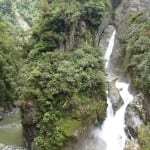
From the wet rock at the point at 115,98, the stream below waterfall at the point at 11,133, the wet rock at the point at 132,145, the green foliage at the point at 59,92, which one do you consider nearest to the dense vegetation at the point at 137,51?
the wet rock at the point at 115,98

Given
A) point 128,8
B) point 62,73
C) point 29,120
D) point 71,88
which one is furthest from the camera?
point 128,8

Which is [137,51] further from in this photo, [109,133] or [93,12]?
[109,133]

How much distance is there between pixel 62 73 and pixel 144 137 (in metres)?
9.37

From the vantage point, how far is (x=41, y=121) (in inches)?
1182

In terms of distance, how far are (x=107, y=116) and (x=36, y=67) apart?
27.6ft

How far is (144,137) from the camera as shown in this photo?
2791 cm

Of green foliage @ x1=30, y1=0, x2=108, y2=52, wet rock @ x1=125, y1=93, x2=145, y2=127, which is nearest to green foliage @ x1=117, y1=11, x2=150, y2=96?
wet rock @ x1=125, y1=93, x2=145, y2=127

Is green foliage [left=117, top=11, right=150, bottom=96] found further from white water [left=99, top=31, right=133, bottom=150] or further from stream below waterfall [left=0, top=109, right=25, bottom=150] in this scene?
stream below waterfall [left=0, top=109, right=25, bottom=150]

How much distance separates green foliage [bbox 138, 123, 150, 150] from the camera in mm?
27359

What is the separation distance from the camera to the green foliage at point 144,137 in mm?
27359

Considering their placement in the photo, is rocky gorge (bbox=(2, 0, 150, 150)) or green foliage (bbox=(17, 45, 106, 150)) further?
rocky gorge (bbox=(2, 0, 150, 150))

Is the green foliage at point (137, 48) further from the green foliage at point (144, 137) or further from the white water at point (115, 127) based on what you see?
the green foliage at point (144, 137)

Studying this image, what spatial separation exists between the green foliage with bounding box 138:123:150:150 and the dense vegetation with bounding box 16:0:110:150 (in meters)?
5.16

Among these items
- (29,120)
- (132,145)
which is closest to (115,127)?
(132,145)
